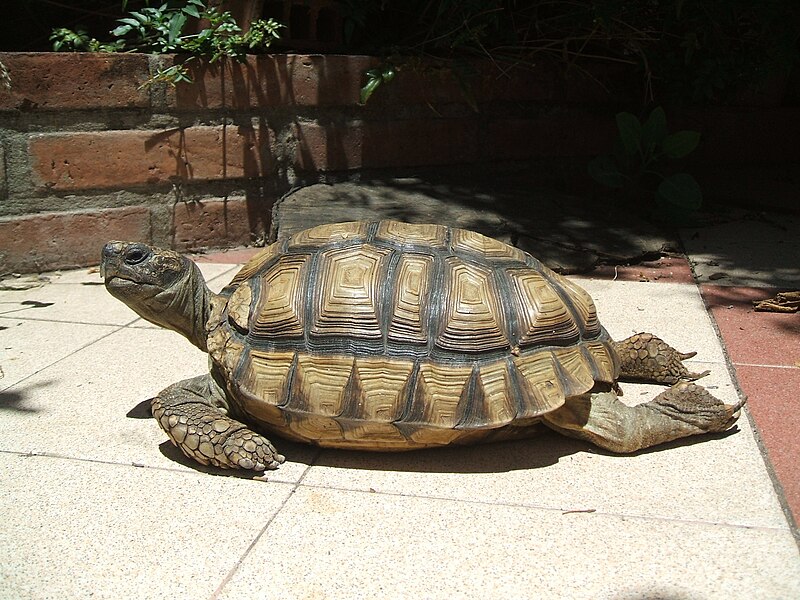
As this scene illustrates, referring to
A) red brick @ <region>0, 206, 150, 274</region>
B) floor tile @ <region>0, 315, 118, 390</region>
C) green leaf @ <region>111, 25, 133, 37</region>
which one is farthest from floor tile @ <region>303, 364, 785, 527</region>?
green leaf @ <region>111, 25, 133, 37</region>

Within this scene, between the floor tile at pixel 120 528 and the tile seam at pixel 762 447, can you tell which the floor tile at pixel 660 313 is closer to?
the tile seam at pixel 762 447

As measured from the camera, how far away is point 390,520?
7.16 feet

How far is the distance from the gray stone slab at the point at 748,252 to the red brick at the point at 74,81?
348 centimetres

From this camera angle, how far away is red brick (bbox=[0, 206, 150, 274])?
444 centimetres

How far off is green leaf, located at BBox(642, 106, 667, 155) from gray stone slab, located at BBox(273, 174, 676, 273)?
524mm

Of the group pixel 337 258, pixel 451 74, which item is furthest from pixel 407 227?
pixel 451 74

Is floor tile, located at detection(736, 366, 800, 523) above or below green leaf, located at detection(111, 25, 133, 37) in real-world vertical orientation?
below

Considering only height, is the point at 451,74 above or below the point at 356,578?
above

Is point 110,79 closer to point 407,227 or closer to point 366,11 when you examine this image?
point 366,11

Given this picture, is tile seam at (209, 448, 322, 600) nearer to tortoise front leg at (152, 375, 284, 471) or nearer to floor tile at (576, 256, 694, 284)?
tortoise front leg at (152, 375, 284, 471)

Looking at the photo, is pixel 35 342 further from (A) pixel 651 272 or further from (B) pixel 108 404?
(A) pixel 651 272

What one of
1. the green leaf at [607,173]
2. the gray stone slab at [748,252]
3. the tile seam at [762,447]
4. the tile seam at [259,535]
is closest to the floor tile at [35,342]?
the tile seam at [259,535]

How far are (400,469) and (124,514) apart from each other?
0.84m

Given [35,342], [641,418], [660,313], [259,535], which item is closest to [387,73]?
[660,313]
